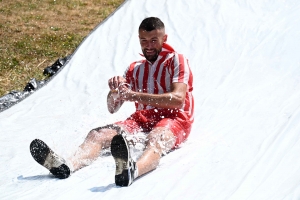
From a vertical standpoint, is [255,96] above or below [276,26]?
below

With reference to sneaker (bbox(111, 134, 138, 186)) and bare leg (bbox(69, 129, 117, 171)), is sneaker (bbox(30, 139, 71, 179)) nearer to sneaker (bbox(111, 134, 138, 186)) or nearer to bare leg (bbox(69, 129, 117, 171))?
bare leg (bbox(69, 129, 117, 171))

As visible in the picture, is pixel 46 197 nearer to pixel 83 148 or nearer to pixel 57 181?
pixel 57 181

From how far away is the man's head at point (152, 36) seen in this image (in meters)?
3.35

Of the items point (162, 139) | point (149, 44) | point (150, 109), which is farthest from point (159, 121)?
point (149, 44)

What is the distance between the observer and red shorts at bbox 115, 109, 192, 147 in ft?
11.0

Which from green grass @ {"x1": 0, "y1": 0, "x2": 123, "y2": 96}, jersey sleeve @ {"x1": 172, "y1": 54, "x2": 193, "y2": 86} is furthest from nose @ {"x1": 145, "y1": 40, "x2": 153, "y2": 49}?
green grass @ {"x1": 0, "y1": 0, "x2": 123, "y2": 96}

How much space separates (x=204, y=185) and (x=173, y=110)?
71cm

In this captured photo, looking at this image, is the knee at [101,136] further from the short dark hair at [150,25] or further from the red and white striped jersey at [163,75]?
the short dark hair at [150,25]

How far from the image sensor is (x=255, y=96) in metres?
4.12

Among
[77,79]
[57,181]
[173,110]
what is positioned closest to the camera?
[57,181]

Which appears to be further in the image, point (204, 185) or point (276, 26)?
point (276, 26)

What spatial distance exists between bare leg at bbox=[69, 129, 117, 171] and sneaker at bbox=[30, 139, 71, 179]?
0.09m

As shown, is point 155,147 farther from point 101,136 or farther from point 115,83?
point 115,83

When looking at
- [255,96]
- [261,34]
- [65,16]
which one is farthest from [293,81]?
[65,16]
